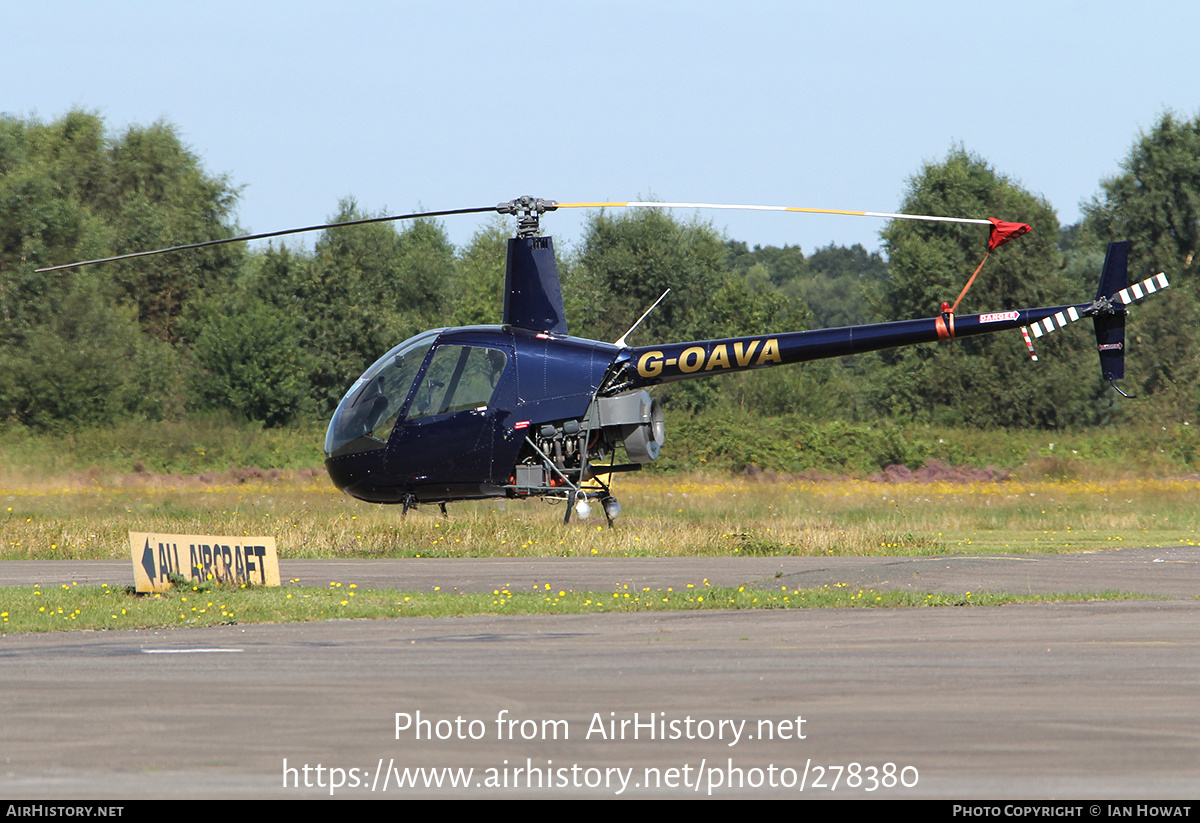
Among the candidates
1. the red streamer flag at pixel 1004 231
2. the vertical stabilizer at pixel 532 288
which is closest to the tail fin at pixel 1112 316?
the red streamer flag at pixel 1004 231

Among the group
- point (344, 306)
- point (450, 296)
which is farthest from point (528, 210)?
point (450, 296)

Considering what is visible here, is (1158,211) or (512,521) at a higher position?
(1158,211)

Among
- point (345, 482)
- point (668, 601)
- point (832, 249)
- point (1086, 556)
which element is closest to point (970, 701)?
point (668, 601)

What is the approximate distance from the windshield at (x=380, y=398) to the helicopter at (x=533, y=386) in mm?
22

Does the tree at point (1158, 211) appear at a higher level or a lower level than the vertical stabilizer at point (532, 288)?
higher

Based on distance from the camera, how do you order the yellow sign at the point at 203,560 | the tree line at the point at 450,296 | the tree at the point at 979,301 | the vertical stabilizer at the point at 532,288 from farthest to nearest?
the tree at the point at 979,301
the tree line at the point at 450,296
the vertical stabilizer at the point at 532,288
the yellow sign at the point at 203,560

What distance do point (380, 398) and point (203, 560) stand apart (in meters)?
5.28

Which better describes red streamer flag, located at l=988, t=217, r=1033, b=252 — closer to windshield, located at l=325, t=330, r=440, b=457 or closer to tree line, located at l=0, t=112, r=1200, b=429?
windshield, located at l=325, t=330, r=440, b=457

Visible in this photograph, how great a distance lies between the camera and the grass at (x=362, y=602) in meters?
13.2

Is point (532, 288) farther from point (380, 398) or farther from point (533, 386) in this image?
point (380, 398)

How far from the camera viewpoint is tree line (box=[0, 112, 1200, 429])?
50.5 metres

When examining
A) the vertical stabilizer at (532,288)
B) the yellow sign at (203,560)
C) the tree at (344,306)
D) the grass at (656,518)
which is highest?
the tree at (344,306)

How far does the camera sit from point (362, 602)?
14.1 metres

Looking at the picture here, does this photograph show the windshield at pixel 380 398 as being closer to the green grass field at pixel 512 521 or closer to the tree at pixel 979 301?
the green grass field at pixel 512 521
